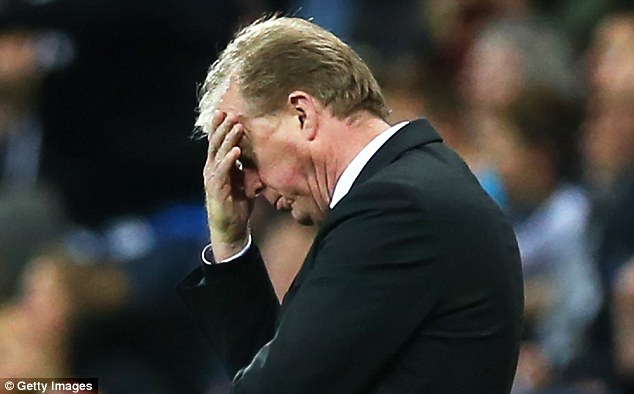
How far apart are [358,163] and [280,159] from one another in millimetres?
135

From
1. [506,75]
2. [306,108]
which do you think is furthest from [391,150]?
[506,75]

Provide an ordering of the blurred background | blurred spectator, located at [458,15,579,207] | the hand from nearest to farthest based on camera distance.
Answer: the hand → the blurred background → blurred spectator, located at [458,15,579,207]

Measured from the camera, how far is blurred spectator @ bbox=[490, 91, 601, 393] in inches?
163

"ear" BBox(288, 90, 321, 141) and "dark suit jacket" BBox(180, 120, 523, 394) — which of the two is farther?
"ear" BBox(288, 90, 321, 141)

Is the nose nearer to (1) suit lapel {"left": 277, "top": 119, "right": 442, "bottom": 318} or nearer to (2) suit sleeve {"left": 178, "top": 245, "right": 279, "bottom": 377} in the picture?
(2) suit sleeve {"left": 178, "top": 245, "right": 279, "bottom": 377}

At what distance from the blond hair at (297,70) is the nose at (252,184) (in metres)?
0.14

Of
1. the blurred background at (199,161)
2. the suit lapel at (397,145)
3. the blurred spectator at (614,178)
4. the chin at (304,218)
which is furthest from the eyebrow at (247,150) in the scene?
the blurred spectator at (614,178)

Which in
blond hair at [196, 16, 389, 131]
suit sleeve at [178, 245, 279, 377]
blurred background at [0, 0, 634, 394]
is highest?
blond hair at [196, 16, 389, 131]

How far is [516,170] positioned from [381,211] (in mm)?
2515

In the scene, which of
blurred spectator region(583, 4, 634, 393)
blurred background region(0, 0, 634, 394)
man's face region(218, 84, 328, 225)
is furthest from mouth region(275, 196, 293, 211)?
blurred spectator region(583, 4, 634, 393)

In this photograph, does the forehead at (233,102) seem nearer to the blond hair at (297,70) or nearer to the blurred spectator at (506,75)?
the blond hair at (297,70)

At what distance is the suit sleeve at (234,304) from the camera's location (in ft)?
8.00

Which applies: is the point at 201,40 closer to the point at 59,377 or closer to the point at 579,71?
the point at 579,71

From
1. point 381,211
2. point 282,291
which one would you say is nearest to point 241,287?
point 381,211
